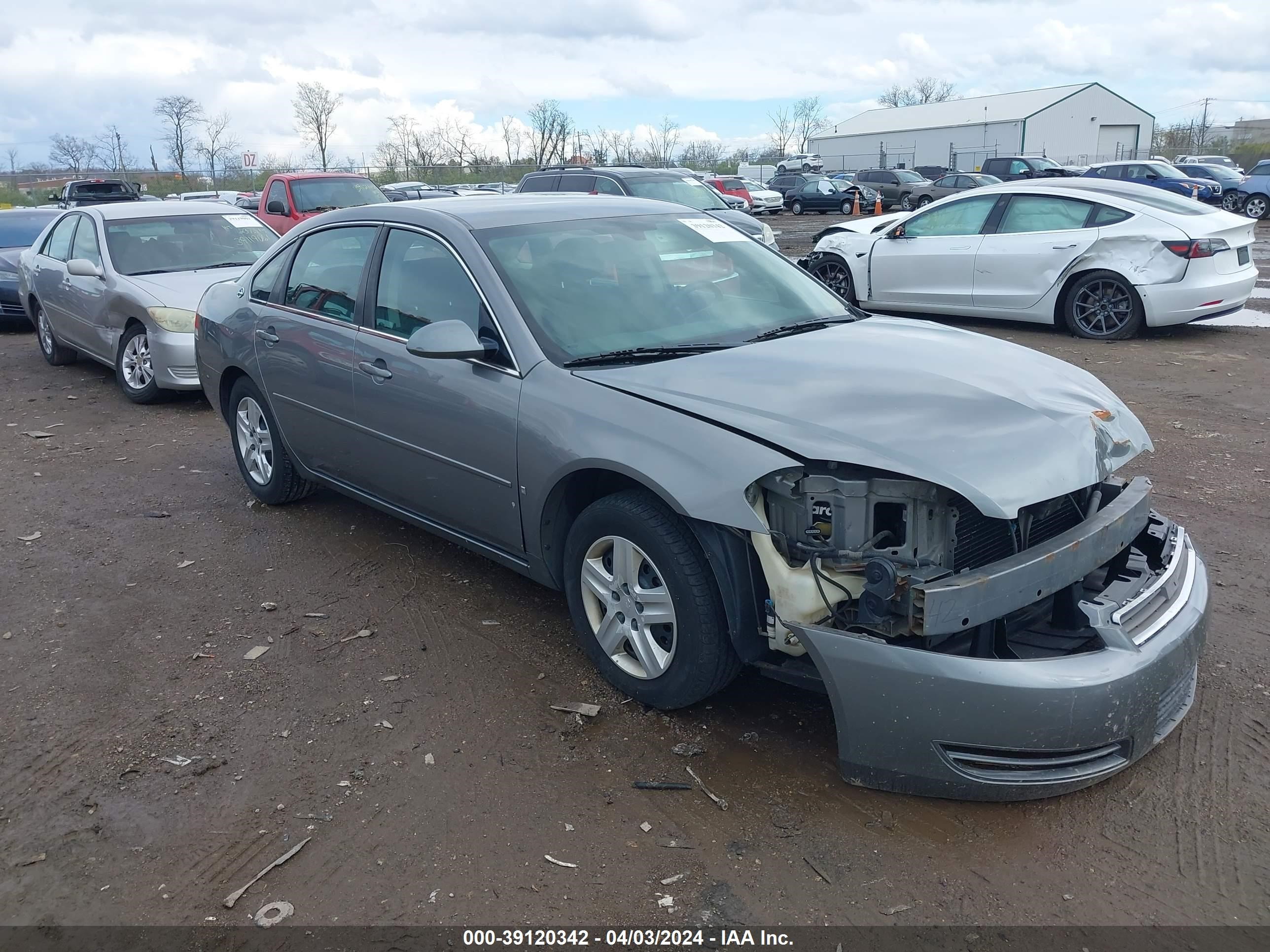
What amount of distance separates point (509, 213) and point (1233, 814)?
11.6ft

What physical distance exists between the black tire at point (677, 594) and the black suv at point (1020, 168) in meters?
33.0

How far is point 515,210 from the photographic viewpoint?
459cm

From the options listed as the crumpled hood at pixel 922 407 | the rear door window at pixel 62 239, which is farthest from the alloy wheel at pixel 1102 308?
the rear door window at pixel 62 239

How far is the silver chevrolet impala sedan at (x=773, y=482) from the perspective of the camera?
2.93 metres

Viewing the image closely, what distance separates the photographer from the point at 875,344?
12.9 ft

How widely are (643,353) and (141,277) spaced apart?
264 inches

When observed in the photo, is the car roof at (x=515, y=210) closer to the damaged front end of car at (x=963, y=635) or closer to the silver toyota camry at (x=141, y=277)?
the damaged front end of car at (x=963, y=635)

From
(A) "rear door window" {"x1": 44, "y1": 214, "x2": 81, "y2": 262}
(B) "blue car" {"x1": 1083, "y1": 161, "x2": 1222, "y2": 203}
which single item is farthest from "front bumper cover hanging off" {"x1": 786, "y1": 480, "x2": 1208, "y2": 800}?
(B) "blue car" {"x1": 1083, "y1": 161, "x2": 1222, "y2": 203}

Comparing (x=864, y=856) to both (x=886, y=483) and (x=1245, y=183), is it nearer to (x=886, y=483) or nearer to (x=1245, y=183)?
(x=886, y=483)

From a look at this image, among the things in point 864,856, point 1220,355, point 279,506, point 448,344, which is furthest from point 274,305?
point 1220,355

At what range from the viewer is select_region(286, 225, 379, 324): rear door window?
487 cm

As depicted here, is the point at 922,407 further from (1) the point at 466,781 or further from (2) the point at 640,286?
(1) the point at 466,781

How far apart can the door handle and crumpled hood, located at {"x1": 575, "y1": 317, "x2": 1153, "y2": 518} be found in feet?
3.89

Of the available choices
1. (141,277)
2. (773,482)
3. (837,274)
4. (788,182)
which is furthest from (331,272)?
(788,182)
